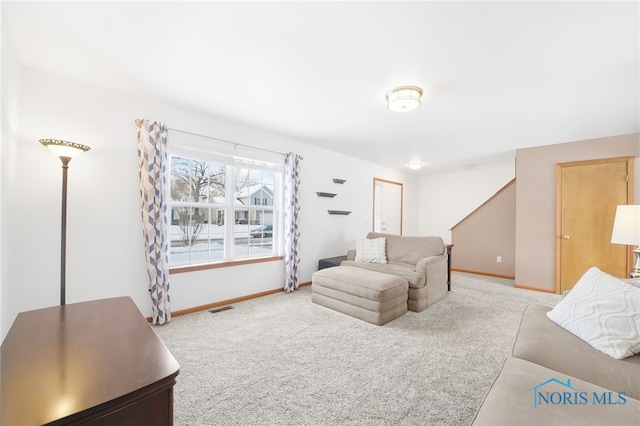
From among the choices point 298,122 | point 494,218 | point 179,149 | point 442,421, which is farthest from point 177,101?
point 494,218

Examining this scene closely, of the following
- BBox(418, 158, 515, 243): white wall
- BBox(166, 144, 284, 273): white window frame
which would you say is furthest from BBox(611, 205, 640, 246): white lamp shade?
BBox(418, 158, 515, 243): white wall

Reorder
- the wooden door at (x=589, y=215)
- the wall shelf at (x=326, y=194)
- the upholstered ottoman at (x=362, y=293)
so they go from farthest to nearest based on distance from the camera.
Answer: the wall shelf at (x=326, y=194) → the wooden door at (x=589, y=215) → the upholstered ottoman at (x=362, y=293)

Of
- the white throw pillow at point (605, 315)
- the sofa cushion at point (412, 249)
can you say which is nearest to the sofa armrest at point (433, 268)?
the sofa cushion at point (412, 249)

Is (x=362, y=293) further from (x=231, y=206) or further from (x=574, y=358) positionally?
(x=231, y=206)

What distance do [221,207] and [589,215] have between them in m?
5.31

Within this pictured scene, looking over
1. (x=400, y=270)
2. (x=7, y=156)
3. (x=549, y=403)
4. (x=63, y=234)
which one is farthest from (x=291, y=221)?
(x=549, y=403)

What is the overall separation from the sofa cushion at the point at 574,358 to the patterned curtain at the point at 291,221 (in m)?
2.94

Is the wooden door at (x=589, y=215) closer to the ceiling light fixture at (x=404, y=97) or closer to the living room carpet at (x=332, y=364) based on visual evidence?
the living room carpet at (x=332, y=364)

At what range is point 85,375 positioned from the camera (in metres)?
0.84

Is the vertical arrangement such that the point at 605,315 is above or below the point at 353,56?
below

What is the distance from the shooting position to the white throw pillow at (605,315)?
1371mm

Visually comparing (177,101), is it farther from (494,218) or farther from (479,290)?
(494,218)

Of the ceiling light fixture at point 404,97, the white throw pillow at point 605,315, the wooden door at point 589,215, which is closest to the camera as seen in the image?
the white throw pillow at point 605,315

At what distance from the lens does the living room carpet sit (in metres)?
1.61
